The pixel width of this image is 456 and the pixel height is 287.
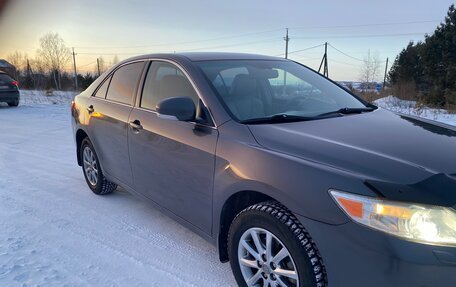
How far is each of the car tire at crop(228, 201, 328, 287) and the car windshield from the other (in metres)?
0.71

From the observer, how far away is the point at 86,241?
3.31m

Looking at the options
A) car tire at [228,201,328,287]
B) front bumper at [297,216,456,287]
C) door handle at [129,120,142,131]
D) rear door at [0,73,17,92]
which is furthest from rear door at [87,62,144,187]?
rear door at [0,73,17,92]

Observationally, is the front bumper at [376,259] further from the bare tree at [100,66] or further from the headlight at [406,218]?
the bare tree at [100,66]

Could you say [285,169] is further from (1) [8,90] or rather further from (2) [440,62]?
(2) [440,62]

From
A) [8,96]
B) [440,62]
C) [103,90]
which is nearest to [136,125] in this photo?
[103,90]

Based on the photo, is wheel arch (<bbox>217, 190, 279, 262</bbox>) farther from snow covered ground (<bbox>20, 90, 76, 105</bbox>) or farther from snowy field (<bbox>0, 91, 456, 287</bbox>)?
snow covered ground (<bbox>20, 90, 76, 105</bbox>)

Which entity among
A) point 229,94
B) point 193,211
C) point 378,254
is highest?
point 229,94

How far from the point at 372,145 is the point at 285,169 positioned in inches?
21.3

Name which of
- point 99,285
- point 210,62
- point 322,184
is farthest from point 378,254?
point 210,62

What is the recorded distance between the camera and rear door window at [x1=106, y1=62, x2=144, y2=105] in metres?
3.78

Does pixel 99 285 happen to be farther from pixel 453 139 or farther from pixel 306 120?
pixel 453 139

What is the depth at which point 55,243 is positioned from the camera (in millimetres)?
3268

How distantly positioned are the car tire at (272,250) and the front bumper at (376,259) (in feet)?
0.28

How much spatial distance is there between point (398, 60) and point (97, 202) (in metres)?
45.9
